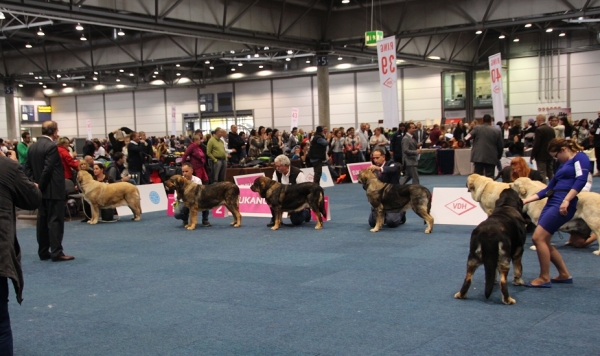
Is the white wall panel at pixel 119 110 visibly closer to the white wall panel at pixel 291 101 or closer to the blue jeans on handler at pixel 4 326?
the white wall panel at pixel 291 101

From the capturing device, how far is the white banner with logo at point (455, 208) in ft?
28.9

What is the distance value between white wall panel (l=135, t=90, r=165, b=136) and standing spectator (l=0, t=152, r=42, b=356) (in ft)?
119

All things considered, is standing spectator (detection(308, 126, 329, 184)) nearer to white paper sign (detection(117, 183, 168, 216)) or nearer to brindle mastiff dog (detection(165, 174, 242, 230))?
white paper sign (detection(117, 183, 168, 216))

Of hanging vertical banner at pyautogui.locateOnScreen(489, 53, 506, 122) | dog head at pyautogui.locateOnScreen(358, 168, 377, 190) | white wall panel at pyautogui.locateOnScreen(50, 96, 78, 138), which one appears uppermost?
white wall panel at pyautogui.locateOnScreen(50, 96, 78, 138)

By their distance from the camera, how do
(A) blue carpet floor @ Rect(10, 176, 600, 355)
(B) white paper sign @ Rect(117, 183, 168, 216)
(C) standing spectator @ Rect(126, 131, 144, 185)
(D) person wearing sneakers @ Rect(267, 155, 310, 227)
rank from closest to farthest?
(A) blue carpet floor @ Rect(10, 176, 600, 355)
(D) person wearing sneakers @ Rect(267, 155, 310, 227)
(B) white paper sign @ Rect(117, 183, 168, 216)
(C) standing spectator @ Rect(126, 131, 144, 185)

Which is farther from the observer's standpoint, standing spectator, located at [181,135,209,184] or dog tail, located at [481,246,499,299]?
standing spectator, located at [181,135,209,184]

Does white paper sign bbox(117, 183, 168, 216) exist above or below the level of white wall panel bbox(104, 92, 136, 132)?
below

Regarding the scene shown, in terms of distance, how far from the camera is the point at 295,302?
511 cm

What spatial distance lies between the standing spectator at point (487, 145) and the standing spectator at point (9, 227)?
8697 millimetres

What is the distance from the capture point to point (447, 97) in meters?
30.9

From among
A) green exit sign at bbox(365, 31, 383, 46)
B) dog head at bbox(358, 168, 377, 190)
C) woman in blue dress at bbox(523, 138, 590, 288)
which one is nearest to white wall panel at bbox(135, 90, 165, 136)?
green exit sign at bbox(365, 31, 383, 46)

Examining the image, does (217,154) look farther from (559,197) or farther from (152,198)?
(559,197)

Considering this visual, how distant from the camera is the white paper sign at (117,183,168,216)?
12.2m

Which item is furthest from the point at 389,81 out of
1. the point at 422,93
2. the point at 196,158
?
the point at 422,93
